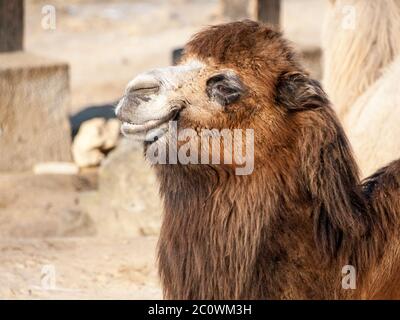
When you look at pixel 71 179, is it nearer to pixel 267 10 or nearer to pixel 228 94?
pixel 267 10

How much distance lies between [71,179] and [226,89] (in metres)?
5.88

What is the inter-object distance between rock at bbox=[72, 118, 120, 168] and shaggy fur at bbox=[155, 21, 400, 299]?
20.7 ft

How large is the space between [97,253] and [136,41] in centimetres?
1188

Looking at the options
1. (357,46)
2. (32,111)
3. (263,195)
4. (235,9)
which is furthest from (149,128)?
(235,9)

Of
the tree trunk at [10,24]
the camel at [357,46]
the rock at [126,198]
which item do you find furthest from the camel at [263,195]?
the tree trunk at [10,24]

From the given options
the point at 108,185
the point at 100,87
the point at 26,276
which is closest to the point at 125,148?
the point at 108,185

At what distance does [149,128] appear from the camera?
10.8ft

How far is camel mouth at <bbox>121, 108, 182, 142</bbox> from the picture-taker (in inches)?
129

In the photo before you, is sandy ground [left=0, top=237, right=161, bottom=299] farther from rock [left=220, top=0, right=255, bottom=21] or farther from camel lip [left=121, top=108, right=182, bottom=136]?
rock [left=220, top=0, right=255, bottom=21]

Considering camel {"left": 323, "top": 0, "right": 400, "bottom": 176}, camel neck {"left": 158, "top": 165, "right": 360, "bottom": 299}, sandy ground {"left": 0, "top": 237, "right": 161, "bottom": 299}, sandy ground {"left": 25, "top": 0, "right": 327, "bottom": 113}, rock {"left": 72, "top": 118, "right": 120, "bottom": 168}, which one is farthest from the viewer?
sandy ground {"left": 25, "top": 0, "right": 327, "bottom": 113}

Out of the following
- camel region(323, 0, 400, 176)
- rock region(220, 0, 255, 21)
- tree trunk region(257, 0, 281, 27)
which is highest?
rock region(220, 0, 255, 21)

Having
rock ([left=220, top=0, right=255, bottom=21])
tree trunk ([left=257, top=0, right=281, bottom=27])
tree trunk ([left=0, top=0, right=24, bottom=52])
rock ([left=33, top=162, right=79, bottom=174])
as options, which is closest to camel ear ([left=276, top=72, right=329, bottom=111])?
rock ([left=33, top=162, right=79, bottom=174])

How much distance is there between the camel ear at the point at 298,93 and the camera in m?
3.34
